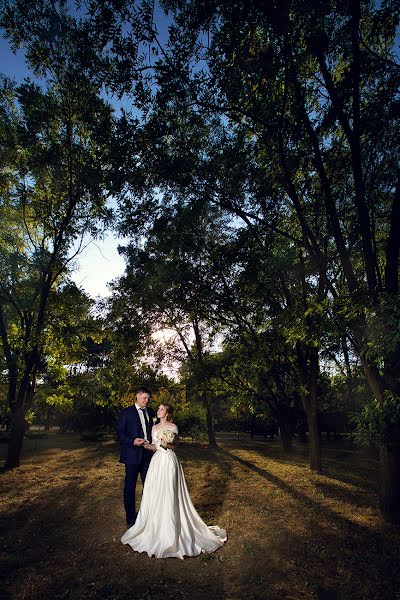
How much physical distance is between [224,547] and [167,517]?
49.0 inches

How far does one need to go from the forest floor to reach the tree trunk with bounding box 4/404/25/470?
2.27 metres

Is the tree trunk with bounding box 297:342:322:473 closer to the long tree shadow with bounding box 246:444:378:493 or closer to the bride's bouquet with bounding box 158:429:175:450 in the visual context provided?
the long tree shadow with bounding box 246:444:378:493

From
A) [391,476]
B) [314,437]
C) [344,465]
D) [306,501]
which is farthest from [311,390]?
[391,476]

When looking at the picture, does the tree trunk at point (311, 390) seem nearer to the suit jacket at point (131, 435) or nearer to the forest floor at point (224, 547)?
the forest floor at point (224, 547)

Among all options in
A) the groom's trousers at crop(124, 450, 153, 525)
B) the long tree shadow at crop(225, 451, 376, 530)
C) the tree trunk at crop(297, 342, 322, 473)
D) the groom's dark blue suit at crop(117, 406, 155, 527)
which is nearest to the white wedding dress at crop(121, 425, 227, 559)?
the groom's trousers at crop(124, 450, 153, 525)

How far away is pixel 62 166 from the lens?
552 inches

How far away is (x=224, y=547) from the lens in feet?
20.3

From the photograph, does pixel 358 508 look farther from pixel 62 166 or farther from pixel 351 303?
pixel 62 166

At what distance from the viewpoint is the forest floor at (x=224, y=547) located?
15.6ft

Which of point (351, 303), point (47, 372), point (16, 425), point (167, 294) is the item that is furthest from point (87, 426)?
point (351, 303)

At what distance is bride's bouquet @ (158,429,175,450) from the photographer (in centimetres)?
645

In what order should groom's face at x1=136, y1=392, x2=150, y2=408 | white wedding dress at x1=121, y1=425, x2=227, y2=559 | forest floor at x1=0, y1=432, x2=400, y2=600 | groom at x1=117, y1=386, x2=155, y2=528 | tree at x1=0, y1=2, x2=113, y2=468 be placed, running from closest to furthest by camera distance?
forest floor at x1=0, y1=432, x2=400, y2=600 < white wedding dress at x1=121, y1=425, x2=227, y2=559 < groom at x1=117, y1=386, x2=155, y2=528 < groom's face at x1=136, y1=392, x2=150, y2=408 < tree at x1=0, y1=2, x2=113, y2=468

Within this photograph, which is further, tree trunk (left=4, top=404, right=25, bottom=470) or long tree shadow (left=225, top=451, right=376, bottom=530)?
tree trunk (left=4, top=404, right=25, bottom=470)

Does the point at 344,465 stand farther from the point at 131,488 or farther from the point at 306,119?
the point at 306,119
